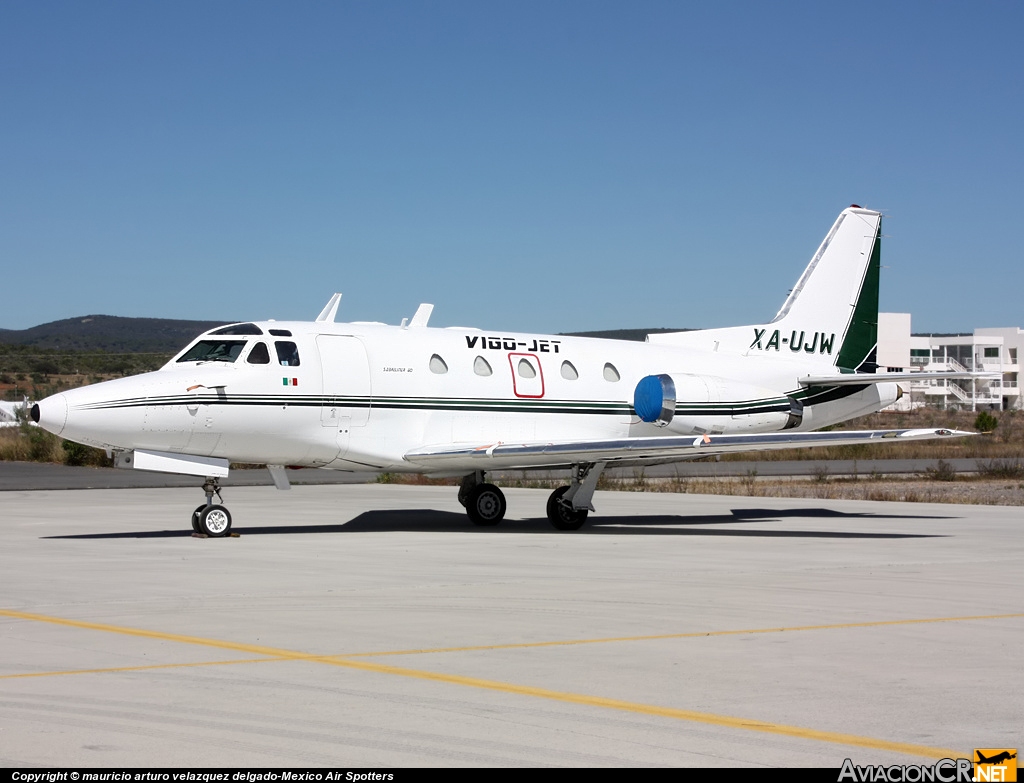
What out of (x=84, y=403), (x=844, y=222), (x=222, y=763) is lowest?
(x=222, y=763)

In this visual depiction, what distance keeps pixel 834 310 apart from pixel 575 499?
8091 millimetres

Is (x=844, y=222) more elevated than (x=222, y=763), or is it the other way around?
(x=844, y=222)

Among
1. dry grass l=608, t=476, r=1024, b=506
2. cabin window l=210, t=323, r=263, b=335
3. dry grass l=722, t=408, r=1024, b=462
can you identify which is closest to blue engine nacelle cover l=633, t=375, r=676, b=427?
cabin window l=210, t=323, r=263, b=335

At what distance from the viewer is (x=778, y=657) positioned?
8.52 m

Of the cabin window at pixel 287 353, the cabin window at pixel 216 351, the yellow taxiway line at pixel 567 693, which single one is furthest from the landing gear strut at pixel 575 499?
the yellow taxiway line at pixel 567 693

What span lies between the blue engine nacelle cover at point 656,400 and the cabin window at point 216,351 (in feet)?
24.3

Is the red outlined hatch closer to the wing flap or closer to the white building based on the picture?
the wing flap

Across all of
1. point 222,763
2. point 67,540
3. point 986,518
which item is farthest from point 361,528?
point 222,763

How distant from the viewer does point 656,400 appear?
21.5 meters

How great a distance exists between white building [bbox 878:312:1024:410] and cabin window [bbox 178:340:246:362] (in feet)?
420

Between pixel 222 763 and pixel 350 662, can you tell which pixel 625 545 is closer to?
pixel 350 662

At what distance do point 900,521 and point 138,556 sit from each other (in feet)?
45.5

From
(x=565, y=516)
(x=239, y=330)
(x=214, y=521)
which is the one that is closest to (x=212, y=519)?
(x=214, y=521)

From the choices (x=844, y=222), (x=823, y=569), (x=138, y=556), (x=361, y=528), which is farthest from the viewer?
(x=844, y=222)
